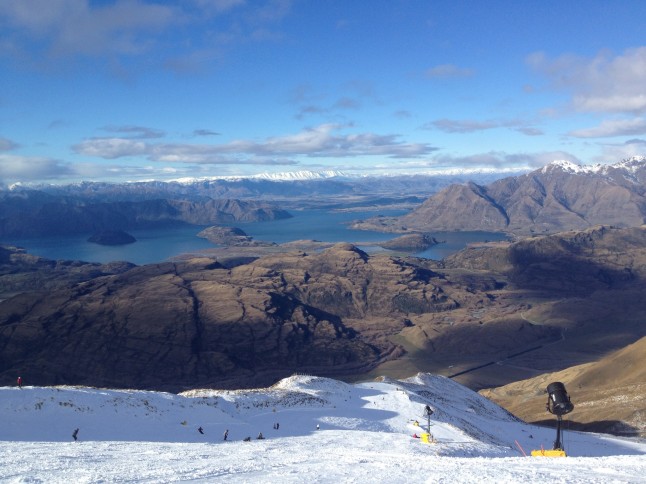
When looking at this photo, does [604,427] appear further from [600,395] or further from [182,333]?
[182,333]

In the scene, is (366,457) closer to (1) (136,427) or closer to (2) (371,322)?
(1) (136,427)

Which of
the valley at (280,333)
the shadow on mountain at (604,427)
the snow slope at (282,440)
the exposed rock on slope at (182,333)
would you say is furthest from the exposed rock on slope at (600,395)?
the exposed rock on slope at (182,333)

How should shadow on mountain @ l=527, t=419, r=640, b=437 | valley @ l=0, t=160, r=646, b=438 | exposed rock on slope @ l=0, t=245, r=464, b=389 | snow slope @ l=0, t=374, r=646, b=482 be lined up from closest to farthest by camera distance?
snow slope @ l=0, t=374, r=646, b=482 → shadow on mountain @ l=527, t=419, r=640, b=437 → exposed rock on slope @ l=0, t=245, r=464, b=389 → valley @ l=0, t=160, r=646, b=438

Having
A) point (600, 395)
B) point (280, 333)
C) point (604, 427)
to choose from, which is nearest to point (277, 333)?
point (280, 333)

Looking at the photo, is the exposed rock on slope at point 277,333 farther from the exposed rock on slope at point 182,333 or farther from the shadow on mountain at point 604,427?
the shadow on mountain at point 604,427

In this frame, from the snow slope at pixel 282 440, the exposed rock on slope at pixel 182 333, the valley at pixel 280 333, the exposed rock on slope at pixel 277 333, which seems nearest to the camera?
the snow slope at pixel 282 440

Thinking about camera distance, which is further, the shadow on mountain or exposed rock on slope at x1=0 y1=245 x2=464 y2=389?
exposed rock on slope at x1=0 y1=245 x2=464 y2=389

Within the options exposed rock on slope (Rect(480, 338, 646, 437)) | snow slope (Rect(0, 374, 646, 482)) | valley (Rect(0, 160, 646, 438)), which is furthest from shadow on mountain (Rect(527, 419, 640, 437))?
valley (Rect(0, 160, 646, 438))

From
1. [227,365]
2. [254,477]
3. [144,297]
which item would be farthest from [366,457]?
[144,297]

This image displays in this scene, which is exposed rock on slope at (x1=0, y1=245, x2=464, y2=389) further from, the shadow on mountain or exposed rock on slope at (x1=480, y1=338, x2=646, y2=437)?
the shadow on mountain
